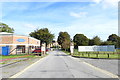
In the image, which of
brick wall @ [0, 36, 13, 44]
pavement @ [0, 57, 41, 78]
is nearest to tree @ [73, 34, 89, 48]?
brick wall @ [0, 36, 13, 44]

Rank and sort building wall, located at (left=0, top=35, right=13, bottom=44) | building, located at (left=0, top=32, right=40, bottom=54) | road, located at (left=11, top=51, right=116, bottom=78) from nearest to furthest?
road, located at (left=11, top=51, right=116, bottom=78)
building, located at (left=0, top=32, right=40, bottom=54)
building wall, located at (left=0, top=35, right=13, bottom=44)

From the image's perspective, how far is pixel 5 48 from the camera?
44.8m

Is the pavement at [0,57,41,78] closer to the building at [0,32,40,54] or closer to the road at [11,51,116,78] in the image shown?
the road at [11,51,116,78]

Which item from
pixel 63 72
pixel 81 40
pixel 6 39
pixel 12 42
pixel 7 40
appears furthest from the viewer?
pixel 81 40

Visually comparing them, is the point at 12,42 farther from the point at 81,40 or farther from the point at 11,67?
the point at 81,40

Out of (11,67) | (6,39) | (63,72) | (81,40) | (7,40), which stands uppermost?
(81,40)

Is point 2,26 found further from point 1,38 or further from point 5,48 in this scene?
point 5,48

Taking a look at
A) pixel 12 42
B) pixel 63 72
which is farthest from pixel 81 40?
pixel 63 72

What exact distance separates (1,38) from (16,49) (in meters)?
5.74

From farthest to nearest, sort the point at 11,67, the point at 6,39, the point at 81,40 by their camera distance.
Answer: the point at 81,40 → the point at 6,39 → the point at 11,67

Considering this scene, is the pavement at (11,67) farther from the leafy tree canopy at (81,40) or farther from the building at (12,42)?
the leafy tree canopy at (81,40)

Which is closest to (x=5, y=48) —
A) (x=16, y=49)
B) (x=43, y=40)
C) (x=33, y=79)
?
(x=16, y=49)

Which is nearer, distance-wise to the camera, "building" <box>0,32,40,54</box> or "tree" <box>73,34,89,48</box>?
"building" <box>0,32,40,54</box>

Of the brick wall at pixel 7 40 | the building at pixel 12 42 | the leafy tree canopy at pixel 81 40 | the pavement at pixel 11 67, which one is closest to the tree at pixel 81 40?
the leafy tree canopy at pixel 81 40
